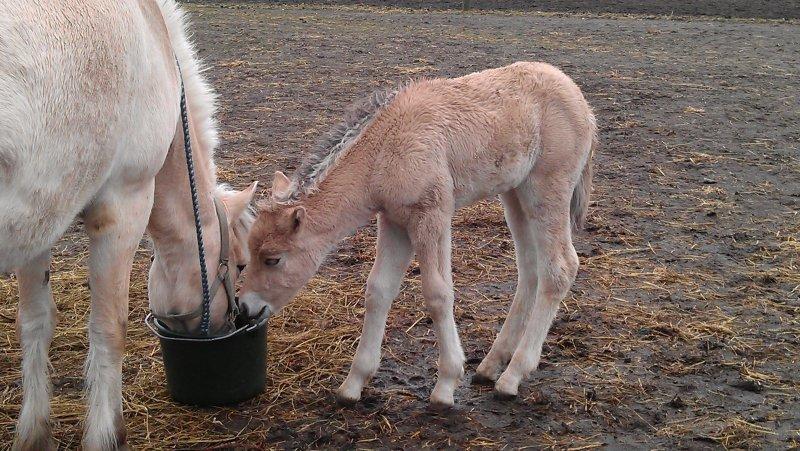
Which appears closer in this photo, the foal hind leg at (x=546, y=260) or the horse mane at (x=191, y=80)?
the horse mane at (x=191, y=80)

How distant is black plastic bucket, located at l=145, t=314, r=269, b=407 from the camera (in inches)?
143

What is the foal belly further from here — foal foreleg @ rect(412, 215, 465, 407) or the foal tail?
the foal tail

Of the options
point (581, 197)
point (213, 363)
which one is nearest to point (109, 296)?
point (213, 363)

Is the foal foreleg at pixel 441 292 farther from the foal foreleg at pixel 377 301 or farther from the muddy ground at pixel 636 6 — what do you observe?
the muddy ground at pixel 636 6

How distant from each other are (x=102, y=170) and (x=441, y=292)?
1575 mm

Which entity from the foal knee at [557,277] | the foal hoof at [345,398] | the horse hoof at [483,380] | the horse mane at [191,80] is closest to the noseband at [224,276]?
the horse mane at [191,80]

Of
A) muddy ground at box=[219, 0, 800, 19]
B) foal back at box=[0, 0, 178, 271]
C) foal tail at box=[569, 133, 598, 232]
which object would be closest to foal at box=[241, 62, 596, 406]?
foal tail at box=[569, 133, 598, 232]

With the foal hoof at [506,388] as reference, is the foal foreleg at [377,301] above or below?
above

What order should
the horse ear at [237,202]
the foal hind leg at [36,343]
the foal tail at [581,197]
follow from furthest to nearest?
the foal tail at [581,197] → the horse ear at [237,202] → the foal hind leg at [36,343]

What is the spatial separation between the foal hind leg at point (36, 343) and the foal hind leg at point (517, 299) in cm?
201

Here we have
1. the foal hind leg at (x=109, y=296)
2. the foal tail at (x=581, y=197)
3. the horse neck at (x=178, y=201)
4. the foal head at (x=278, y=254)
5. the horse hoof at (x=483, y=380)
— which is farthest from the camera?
the foal tail at (x=581, y=197)

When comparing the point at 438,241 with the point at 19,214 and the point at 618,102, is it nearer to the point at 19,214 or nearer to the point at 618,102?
the point at 19,214

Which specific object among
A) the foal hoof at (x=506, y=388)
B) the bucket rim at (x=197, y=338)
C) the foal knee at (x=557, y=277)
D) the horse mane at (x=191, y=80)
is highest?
the horse mane at (x=191, y=80)

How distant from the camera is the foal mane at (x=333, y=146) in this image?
3.66 metres
